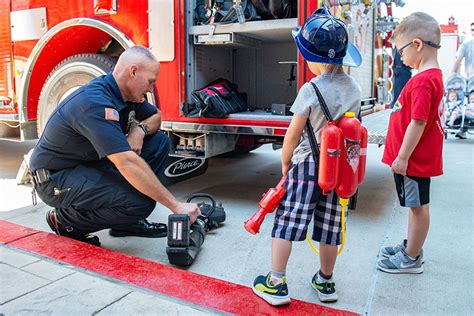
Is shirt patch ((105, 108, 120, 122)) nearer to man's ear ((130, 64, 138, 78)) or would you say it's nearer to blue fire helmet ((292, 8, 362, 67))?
man's ear ((130, 64, 138, 78))

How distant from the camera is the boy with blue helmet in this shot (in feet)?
6.15

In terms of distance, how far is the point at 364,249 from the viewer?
8.44ft

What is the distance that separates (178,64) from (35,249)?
5.45ft

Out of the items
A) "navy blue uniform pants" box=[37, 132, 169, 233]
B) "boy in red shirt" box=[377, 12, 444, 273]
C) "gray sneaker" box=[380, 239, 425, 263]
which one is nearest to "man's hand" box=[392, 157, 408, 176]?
"boy in red shirt" box=[377, 12, 444, 273]

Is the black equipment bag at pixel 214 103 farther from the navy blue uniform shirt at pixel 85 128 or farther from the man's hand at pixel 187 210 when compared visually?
the man's hand at pixel 187 210

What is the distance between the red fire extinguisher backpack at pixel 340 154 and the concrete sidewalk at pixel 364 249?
0.56m

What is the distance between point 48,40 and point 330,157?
10.5ft

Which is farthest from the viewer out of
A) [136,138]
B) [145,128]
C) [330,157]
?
[145,128]

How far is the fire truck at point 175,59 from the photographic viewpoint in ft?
10.7

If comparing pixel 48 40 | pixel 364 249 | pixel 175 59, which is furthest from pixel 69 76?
pixel 364 249

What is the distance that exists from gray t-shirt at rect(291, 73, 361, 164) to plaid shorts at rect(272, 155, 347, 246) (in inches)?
3.1

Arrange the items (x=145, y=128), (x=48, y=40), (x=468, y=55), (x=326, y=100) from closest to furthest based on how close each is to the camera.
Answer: (x=326, y=100) < (x=145, y=128) < (x=48, y=40) < (x=468, y=55)

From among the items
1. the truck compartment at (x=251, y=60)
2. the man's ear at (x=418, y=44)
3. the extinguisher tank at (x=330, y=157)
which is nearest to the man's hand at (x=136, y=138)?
the truck compartment at (x=251, y=60)

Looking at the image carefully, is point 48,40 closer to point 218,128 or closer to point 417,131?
point 218,128
